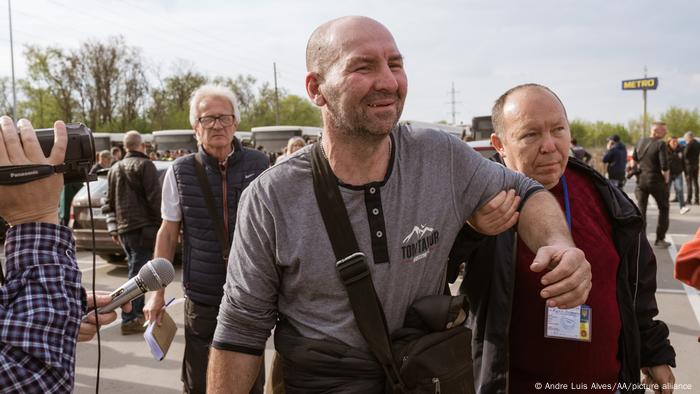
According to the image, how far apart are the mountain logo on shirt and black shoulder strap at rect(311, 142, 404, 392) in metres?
0.14

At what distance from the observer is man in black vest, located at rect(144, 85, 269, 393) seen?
337cm

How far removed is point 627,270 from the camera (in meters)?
2.39

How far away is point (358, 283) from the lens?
1.67 meters

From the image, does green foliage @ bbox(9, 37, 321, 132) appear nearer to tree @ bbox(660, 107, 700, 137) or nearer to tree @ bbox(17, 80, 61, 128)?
tree @ bbox(17, 80, 61, 128)

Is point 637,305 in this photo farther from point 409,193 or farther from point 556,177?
point 409,193

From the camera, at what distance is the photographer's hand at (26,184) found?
4.60ft

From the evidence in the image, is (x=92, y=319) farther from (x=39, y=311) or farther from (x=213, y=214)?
(x=213, y=214)

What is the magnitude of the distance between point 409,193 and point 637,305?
1.34 metres

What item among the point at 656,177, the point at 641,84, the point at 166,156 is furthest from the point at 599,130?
the point at 656,177

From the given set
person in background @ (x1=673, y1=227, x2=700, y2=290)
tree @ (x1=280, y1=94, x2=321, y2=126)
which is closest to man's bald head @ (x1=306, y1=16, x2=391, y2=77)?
person in background @ (x1=673, y1=227, x2=700, y2=290)

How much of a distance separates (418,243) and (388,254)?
10cm

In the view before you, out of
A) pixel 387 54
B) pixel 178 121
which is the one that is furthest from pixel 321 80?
pixel 178 121

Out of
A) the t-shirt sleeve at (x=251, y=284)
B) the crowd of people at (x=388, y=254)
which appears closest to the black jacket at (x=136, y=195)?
the crowd of people at (x=388, y=254)

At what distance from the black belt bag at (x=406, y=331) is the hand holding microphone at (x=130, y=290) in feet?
2.14
